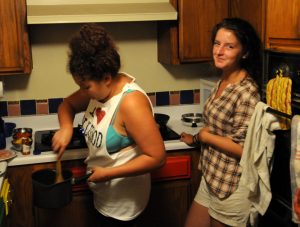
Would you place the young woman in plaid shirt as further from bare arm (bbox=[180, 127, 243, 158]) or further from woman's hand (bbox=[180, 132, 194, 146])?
woman's hand (bbox=[180, 132, 194, 146])

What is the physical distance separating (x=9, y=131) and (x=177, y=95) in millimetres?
1078

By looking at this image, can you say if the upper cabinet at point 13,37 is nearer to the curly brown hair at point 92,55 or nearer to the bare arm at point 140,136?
the curly brown hair at point 92,55

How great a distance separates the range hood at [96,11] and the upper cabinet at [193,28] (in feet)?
0.26

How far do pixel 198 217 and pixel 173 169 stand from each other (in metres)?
0.31

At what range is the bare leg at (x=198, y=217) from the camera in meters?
2.00

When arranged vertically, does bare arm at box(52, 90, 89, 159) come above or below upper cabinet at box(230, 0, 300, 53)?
below

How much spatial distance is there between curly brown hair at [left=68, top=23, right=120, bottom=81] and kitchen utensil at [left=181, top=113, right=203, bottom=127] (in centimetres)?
117

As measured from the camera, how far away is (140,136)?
1.49 m

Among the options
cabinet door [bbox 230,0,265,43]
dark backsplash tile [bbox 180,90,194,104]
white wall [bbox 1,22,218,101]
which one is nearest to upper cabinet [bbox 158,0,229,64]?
cabinet door [bbox 230,0,265,43]

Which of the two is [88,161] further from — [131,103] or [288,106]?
[288,106]

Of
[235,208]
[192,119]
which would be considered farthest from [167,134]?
[235,208]

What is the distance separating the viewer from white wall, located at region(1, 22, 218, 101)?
2.46 metres

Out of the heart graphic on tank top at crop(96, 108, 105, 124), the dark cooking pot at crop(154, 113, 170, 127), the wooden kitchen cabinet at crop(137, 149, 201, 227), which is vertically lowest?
the wooden kitchen cabinet at crop(137, 149, 201, 227)

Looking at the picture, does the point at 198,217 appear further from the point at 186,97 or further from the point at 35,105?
the point at 35,105
